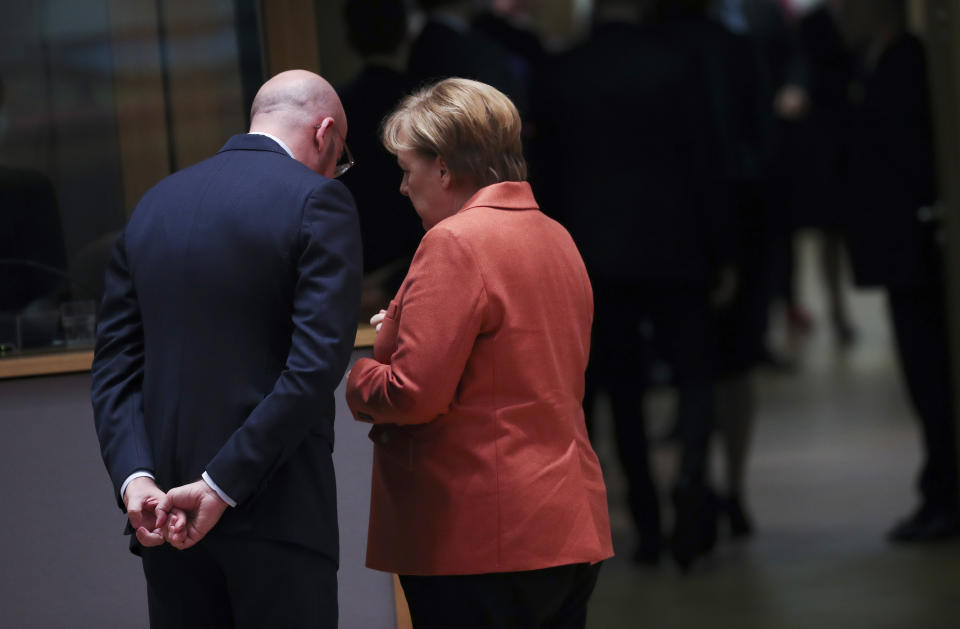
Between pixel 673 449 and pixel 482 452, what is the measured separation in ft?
15.4

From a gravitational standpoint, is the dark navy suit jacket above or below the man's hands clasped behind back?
above

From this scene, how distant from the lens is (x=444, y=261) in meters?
2.01

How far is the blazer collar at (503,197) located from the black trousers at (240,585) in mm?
608

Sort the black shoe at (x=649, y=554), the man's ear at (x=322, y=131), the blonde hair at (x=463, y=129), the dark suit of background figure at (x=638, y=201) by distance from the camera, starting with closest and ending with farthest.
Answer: the blonde hair at (x=463, y=129) → the man's ear at (x=322, y=131) → the dark suit of background figure at (x=638, y=201) → the black shoe at (x=649, y=554)

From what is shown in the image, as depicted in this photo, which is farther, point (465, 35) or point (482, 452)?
point (465, 35)

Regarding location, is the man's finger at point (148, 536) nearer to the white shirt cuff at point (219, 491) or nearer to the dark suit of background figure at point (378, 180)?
the white shirt cuff at point (219, 491)

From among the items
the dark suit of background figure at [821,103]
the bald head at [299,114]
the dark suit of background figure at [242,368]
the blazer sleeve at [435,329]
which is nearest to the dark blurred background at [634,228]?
the bald head at [299,114]

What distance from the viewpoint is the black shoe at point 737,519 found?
487 cm

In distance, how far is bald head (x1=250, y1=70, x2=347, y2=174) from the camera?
2.16 meters

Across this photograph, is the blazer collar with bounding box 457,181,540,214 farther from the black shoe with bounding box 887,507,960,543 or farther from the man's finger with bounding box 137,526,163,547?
the black shoe with bounding box 887,507,960,543

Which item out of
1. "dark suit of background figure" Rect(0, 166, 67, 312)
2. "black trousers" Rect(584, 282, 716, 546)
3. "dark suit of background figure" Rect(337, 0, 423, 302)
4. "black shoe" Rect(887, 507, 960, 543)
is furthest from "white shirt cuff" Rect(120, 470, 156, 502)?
"black shoe" Rect(887, 507, 960, 543)

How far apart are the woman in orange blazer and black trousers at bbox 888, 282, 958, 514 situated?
2.80 meters

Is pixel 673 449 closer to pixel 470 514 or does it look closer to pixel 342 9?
pixel 342 9

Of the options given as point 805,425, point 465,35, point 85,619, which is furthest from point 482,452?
point 805,425
